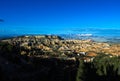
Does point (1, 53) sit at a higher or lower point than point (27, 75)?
higher

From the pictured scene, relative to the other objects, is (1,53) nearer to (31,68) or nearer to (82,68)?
(31,68)

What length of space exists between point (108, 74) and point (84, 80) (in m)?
14.9

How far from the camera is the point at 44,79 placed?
229 ft

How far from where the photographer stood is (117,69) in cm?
7762

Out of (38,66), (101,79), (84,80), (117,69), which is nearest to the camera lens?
(84,80)

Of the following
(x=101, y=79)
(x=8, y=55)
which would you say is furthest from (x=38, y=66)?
(x=101, y=79)

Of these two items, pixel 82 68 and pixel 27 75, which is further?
pixel 27 75

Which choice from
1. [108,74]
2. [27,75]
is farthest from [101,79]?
[27,75]

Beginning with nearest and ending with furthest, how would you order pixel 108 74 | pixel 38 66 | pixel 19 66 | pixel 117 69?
pixel 108 74 < pixel 117 69 < pixel 19 66 < pixel 38 66

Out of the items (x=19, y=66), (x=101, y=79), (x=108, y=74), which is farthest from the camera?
(x=19, y=66)

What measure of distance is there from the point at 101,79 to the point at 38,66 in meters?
35.5

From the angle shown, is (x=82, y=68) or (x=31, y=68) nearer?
(x=82, y=68)

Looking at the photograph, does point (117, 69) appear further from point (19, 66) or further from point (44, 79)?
point (19, 66)

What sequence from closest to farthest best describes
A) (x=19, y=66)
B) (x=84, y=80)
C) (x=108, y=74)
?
(x=84, y=80)
(x=108, y=74)
(x=19, y=66)
